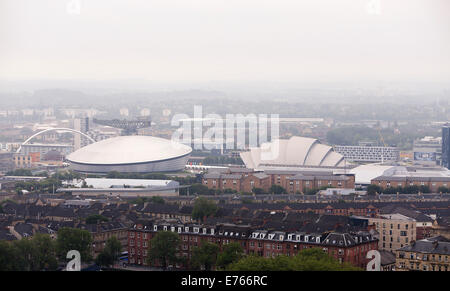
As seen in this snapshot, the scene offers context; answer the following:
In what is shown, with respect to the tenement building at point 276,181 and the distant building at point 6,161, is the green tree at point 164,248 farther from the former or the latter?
the distant building at point 6,161

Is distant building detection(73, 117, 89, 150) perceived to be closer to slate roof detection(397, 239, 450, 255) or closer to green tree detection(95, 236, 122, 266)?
green tree detection(95, 236, 122, 266)

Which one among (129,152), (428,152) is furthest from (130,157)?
(428,152)

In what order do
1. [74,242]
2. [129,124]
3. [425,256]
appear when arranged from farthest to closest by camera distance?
[129,124]
[74,242]
[425,256]

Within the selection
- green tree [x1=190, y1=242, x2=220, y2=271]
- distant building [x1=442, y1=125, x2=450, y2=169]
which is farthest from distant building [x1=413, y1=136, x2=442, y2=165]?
green tree [x1=190, y1=242, x2=220, y2=271]

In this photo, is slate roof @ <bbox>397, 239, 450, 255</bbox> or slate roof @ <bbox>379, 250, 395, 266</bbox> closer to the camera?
slate roof @ <bbox>397, 239, 450, 255</bbox>

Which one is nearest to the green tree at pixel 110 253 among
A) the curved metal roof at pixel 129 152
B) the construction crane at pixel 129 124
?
the curved metal roof at pixel 129 152

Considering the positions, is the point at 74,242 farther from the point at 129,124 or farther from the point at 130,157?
the point at 129,124
